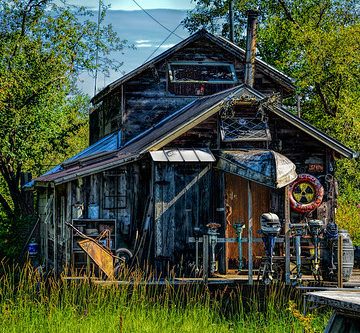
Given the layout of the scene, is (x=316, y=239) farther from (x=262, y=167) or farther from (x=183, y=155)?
(x=183, y=155)

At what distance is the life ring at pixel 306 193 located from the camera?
584 inches

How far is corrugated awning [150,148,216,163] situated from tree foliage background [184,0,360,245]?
7806 millimetres

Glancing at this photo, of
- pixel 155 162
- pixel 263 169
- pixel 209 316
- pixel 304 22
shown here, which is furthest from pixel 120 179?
pixel 304 22

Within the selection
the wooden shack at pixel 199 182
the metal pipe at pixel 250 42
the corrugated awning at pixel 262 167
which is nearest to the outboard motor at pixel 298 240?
the wooden shack at pixel 199 182

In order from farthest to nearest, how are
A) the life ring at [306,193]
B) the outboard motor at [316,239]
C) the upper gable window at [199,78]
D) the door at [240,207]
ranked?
the upper gable window at [199,78], the life ring at [306,193], the door at [240,207], the outboard motor at [316,239]

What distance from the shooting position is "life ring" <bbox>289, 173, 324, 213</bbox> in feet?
48.7

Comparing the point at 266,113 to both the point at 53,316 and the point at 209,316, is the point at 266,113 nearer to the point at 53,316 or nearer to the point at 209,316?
the point at 209,316

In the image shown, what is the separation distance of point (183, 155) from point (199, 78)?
20.2 ft

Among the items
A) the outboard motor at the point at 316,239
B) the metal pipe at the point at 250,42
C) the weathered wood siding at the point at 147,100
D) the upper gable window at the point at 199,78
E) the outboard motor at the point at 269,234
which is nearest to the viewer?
the outboard motor at the point at 269,234

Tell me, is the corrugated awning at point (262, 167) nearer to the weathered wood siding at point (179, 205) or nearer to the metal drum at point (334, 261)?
the weathered wood siding at point (179, 205)

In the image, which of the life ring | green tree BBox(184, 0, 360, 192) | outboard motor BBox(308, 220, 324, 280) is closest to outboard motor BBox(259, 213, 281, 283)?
outboard motor BBox(308, 220, 324, 280)

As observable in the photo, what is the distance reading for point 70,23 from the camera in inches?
945

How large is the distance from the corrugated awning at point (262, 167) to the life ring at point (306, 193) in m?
1.99

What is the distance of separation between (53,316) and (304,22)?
943 inches
